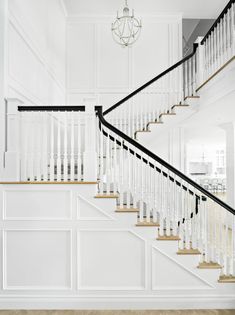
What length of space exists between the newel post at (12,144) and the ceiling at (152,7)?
4.66m

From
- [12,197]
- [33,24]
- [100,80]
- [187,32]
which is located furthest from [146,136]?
[187,32]

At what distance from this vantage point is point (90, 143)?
358 cm

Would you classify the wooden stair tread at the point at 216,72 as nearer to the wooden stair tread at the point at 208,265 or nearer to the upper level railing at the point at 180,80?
the upper level railing at the point at 180,80

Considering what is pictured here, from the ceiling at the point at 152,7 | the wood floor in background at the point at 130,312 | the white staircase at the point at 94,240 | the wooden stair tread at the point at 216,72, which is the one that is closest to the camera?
the wood floor in background at the point at 130,312

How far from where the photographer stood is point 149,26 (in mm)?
7590

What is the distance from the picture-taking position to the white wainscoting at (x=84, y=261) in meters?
3.50

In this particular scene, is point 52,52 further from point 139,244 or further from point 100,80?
point 139,244

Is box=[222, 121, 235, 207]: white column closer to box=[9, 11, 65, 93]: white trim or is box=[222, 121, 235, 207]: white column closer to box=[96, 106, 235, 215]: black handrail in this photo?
box=[96, 106, 235, 215]: black handrail

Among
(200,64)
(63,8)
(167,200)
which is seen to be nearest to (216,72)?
(200,64)

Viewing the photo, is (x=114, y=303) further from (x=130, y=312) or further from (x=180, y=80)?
(x=180, y=80)

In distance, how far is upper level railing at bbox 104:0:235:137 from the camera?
480 centimetres

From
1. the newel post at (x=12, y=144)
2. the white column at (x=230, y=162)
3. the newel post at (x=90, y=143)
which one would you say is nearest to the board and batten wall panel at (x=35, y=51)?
the newel post at (x=12, y=144)

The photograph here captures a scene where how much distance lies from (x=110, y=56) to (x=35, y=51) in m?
3.21

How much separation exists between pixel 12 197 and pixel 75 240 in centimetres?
93
